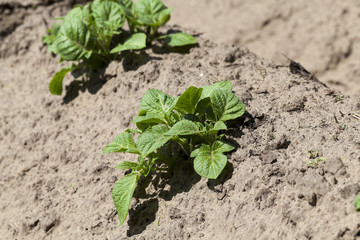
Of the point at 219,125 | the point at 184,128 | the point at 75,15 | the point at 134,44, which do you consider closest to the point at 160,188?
the point at 184,128

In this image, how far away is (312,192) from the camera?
228cm

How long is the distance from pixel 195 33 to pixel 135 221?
2.13 metres

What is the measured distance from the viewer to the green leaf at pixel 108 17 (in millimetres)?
3682

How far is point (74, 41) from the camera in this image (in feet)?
12.3

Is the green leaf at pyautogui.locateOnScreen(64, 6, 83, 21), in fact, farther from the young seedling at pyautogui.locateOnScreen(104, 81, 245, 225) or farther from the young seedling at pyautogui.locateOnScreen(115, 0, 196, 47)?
the young seedling at pyautogui.locateOnScreen(104, 81, 245, 225)

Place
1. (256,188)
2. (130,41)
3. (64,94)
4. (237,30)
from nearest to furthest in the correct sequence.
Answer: (256,188), (130,41), (64,94), (237,30)

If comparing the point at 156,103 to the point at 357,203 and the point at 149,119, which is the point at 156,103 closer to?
the point at 149,119

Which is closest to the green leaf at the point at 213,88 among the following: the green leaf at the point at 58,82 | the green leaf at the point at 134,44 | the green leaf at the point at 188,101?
the green leaf at the point at 188,101

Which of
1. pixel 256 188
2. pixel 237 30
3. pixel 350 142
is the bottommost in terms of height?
pixel 237 30

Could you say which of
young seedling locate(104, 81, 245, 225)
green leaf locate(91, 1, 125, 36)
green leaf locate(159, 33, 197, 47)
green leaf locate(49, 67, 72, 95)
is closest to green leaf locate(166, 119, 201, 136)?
young seedling locate(104, 81, 245, 225)

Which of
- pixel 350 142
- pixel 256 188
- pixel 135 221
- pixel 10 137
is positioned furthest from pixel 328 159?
pixel 10 137

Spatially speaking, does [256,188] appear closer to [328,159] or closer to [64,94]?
[328,159]

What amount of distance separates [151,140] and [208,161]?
1.24ft

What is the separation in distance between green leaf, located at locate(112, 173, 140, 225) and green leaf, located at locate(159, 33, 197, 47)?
1.52m
